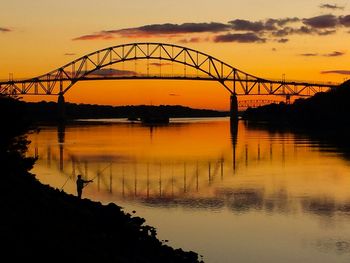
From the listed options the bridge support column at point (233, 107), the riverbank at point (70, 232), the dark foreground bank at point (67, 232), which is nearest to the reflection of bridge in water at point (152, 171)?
the dark foreground bank at point (67, 232)

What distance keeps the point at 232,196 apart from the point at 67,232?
12.4 metres

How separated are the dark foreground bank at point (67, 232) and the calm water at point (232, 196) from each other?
4.93 feet

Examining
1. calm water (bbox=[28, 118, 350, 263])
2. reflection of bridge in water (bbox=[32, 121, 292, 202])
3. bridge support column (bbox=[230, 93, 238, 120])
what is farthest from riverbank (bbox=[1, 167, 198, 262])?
bridge support column (bbox=[230, 93, 238, 120])

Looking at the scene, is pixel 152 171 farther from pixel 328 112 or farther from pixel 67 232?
pixel 328 112

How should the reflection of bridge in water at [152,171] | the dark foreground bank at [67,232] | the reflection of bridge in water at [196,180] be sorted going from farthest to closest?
the reflection of bridge in water at [152,171] → the reflection of bridge in water at [196,180] → the dark foreground bank at [67,232]

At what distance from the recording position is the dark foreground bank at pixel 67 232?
1020 cm

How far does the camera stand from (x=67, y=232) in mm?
12055

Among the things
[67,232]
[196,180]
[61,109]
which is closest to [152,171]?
[196,180]

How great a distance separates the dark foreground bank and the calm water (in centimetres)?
150

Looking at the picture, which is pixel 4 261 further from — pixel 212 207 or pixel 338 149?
pixel 338 149

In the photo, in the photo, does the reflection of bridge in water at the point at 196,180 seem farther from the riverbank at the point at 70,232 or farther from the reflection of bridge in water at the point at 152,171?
the riverbank at the point at 70,232

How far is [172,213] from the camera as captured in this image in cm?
2025

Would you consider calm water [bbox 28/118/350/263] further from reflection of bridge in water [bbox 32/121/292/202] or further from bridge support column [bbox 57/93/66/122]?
bridge support column [bbox 57/93/66/122]

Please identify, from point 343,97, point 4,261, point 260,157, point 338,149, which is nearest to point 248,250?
point 4,261
